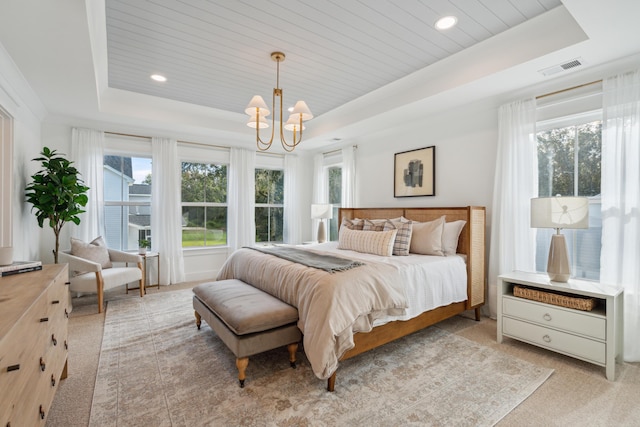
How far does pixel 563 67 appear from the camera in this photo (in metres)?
2.68

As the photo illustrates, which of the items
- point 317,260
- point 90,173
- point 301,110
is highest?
point 301,110

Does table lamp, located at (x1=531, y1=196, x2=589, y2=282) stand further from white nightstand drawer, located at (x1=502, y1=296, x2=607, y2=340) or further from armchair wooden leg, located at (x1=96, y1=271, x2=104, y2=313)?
armchair wooden leg, located at (x1=96, y1=271, x2=104, y2=313)

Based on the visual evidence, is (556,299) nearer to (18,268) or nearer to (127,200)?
(18,268)

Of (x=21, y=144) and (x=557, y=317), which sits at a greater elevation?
(x=21, y=144)

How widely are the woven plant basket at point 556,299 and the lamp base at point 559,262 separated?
15 centimetres

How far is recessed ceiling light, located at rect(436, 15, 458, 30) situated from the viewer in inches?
94.6

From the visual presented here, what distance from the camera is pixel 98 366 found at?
2.40 metres

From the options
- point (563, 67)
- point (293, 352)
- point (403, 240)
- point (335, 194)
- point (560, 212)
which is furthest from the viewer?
point (335, 194)

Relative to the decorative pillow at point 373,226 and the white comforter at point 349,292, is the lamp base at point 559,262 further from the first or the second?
the decorative pillow at point 373,226

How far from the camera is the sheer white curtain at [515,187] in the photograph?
3.15 meters

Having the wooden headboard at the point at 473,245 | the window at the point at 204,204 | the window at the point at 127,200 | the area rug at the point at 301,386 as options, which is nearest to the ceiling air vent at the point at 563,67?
the wooden headboard at the point at 473,245

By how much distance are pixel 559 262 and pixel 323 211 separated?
137 inches

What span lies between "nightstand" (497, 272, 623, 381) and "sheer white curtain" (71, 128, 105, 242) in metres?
5.18

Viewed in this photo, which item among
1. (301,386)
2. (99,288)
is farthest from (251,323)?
(99,288)
